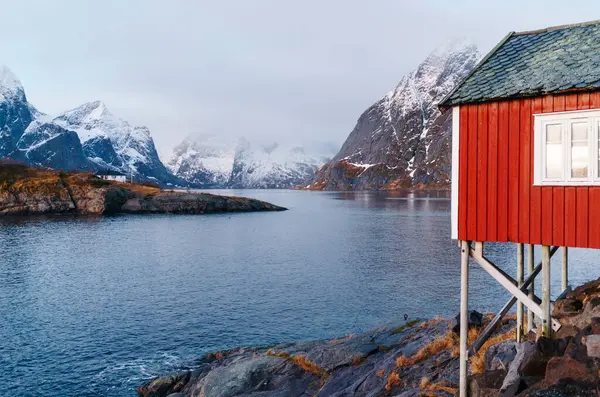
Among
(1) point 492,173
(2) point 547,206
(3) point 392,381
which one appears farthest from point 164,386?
(2) point 547,206

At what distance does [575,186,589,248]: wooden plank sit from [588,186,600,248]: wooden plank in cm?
10

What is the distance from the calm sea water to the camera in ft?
99.2

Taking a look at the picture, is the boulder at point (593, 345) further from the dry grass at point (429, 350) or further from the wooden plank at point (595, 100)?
the dry grass at point (429, 350)

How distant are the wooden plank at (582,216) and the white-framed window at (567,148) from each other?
0.27m

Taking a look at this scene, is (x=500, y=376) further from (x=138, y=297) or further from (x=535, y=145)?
(x=138, y=297)

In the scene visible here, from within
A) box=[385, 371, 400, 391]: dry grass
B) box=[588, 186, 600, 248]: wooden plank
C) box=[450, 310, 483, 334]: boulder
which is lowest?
box=[385, 371, 400, 391]: dry grass

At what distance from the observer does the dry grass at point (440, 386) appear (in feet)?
53.1

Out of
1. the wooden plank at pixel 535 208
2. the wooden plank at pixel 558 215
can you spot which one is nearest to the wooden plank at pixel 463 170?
the wooden plank at pixel 535 208

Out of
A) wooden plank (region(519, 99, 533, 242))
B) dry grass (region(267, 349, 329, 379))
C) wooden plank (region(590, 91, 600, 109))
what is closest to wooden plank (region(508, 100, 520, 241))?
wooden plank (region(519, 99, 533, 242))

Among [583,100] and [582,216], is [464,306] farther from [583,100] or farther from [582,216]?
[583,100]

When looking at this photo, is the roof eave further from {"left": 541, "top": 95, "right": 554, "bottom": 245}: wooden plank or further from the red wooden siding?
{"left": 541, "top": 95, "right": 554, "bottom": 245}: wooden plank

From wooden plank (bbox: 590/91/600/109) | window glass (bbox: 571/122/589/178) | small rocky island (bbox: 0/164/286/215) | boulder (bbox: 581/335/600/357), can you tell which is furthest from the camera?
small rocky island (bbox: 0/164/286/215)

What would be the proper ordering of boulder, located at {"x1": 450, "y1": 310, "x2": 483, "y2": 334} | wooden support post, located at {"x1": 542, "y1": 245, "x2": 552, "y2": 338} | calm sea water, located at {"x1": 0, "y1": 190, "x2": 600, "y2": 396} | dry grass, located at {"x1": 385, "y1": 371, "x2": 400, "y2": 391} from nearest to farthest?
wooden support post, located at {"x1": 542, "y1": 245, "x2": 552, "y2": 338} < dry grass, located at {"x1": 385, "y1": 371, "x2": 400, "y2": 391} < boulder, located at {"x1": 450, "y1": 310, "x2": 483, "y2": 334} < calm sea water, located at {"x1": 0, "y1": 190, "x2": 600, "y2": 396}

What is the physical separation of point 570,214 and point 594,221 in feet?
2.02
